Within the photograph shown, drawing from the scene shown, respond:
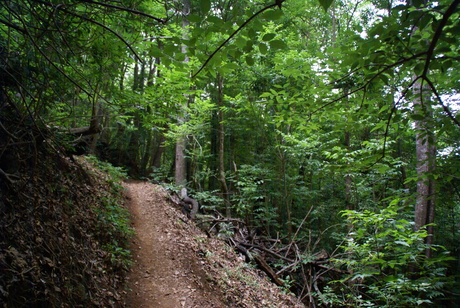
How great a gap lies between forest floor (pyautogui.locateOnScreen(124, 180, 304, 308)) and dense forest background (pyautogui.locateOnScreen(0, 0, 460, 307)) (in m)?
1.84

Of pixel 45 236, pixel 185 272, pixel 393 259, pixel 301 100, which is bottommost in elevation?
pixel 185 272

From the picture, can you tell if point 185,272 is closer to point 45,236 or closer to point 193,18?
point 45,236

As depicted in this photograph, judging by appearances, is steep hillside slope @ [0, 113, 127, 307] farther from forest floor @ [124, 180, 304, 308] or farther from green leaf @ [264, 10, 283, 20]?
green leaf @ [264, 10, 283, 20]

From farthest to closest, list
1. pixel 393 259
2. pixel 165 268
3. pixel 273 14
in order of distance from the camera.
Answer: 1. pixel 165 268
2. pixel 393 259
3. pixel 273 14

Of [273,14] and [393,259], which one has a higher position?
[273,14]

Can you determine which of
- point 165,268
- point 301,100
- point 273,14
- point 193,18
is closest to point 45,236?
point 165,268

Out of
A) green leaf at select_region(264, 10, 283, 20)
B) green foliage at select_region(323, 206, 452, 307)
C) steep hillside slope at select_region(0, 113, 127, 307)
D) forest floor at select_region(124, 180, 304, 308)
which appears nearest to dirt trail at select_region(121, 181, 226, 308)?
forest floor at select_region(124, 180, 304, 308)


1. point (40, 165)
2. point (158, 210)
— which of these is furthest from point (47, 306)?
point (158, 210)

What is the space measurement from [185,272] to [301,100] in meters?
4.74

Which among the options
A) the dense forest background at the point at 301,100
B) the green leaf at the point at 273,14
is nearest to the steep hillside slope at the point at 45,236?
the dense forest background at the point at 301,100

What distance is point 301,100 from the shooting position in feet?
8.51

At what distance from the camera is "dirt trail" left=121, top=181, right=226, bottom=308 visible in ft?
15.6

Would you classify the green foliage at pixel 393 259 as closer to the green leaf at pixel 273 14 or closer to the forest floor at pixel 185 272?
the forest floor at pixel 185 272

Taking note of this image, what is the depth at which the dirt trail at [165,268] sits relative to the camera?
187 inches
